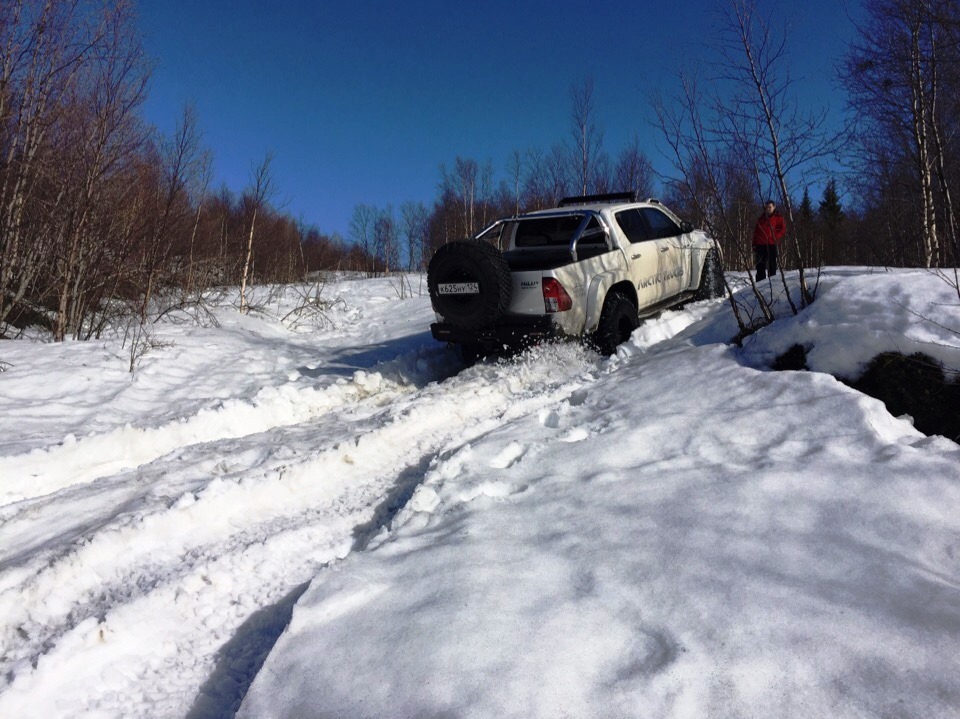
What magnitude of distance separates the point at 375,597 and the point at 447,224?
87.2ft

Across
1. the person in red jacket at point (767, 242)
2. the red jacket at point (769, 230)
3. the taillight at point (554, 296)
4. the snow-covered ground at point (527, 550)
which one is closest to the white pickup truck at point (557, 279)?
the taillight at point (554, 296)

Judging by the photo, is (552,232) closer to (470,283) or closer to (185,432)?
(470,283)

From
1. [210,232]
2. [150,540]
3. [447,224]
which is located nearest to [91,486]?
[150,540]

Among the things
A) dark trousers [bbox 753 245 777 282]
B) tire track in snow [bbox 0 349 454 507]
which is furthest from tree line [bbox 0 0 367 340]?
dark trousers [bbox 753 245 777 282]

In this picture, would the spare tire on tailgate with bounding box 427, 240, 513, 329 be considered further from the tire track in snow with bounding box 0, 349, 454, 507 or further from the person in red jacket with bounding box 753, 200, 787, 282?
the person in red jacket with bounding box 753, 200, 787, 282

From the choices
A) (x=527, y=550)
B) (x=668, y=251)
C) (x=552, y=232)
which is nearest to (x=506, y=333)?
(x=552, y=232)

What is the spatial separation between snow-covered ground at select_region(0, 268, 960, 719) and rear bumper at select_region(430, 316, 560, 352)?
2.80ft

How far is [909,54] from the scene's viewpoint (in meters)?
12.5

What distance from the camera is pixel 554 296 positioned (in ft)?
19.2

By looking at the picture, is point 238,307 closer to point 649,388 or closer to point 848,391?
point 649,388

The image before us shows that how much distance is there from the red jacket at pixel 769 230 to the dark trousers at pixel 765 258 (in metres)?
0.23

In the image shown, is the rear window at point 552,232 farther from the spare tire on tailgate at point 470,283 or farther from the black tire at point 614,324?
the spare tire on tailgate at point 470,283

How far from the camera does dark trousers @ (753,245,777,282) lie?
31.7 ft

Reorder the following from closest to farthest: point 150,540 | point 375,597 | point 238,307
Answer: point 375,597 → point 150,540 → point 238,307
